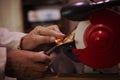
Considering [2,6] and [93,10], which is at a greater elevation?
[93,10]

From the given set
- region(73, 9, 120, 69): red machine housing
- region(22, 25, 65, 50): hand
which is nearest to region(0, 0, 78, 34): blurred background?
region(22, 25, 65, 50): hand

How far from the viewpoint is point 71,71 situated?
53 cm

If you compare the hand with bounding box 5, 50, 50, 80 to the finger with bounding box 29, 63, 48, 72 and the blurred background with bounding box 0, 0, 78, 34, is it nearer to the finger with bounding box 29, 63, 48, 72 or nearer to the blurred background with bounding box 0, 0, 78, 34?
the finger with bounding box 29, 63, 48, 72

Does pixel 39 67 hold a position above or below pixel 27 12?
above

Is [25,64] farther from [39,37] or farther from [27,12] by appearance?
[27,12]

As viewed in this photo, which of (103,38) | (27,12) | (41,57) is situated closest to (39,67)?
(41,57)

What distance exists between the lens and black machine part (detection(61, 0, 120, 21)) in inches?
15.3

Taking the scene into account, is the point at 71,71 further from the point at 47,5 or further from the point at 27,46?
the point at 47,5

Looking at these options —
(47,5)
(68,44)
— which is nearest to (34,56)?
(68,44)

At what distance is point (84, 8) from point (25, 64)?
163mm

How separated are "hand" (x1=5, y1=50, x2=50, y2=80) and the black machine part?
0.10 m

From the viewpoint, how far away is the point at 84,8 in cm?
40

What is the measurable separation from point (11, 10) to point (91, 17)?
6.19ft

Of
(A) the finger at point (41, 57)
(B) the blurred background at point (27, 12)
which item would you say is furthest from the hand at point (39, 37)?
(B) the blurred background at point (27, 12)
